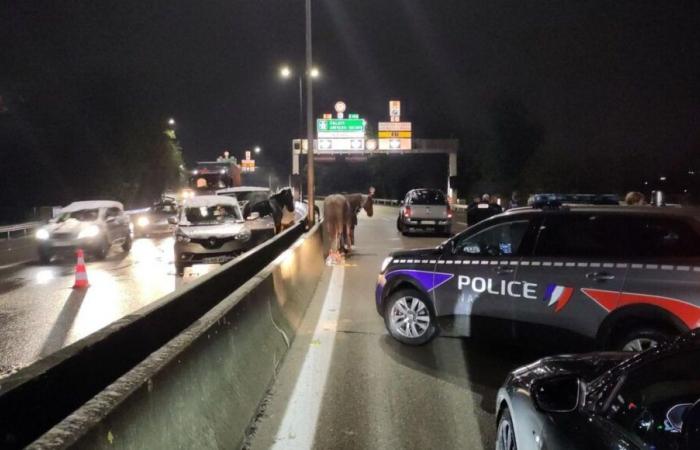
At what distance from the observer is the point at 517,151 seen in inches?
3147

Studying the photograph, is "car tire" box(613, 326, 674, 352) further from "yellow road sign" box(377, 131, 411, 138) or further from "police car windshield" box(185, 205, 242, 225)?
"yellow road sign" box(377, 131, 411, 138)

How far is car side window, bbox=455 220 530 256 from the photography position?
290 inches

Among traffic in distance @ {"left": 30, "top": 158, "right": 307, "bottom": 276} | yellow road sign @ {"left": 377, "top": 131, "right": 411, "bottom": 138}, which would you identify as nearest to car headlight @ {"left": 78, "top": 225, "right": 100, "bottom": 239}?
traffic in distance @ {"left": 30, "top": 158, "right": 307, "bottom": 276}

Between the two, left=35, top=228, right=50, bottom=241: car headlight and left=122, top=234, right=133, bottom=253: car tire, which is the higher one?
left=35, top=228, right=50, bottom=241: car headlight

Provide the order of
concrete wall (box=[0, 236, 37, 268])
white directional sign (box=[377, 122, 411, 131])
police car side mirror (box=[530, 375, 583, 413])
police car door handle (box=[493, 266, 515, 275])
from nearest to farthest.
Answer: police car side mirror (box=[530, 375, 583, 413])
police car door handle (box=[493, 266, 515, 275])
concrete wall (box=[0, 236, 37, 268])
white directional sign (box=[377, 122, 411, 131])

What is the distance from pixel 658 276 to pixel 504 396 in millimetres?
2584

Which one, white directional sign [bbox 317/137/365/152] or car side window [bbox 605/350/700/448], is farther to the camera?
white directional sign [bbox 317/137/365/152]

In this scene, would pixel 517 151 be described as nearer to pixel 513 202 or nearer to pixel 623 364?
pixel 513 202

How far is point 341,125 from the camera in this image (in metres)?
60.9

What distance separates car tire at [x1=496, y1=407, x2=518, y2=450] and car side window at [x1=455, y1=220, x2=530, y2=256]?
127 inches

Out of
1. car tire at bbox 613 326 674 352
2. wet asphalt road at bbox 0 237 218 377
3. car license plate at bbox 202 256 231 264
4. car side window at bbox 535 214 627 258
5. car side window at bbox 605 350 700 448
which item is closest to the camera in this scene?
car side window at bbox 605 350 700 448

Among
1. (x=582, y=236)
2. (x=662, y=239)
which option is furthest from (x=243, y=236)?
(x=662, y=239)

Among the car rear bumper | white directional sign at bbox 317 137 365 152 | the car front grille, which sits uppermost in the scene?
white directional sign at bbox 317 137 365 152

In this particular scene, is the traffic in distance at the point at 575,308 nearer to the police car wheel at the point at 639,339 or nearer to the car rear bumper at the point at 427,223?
the police car wheel at the point at 639,339
